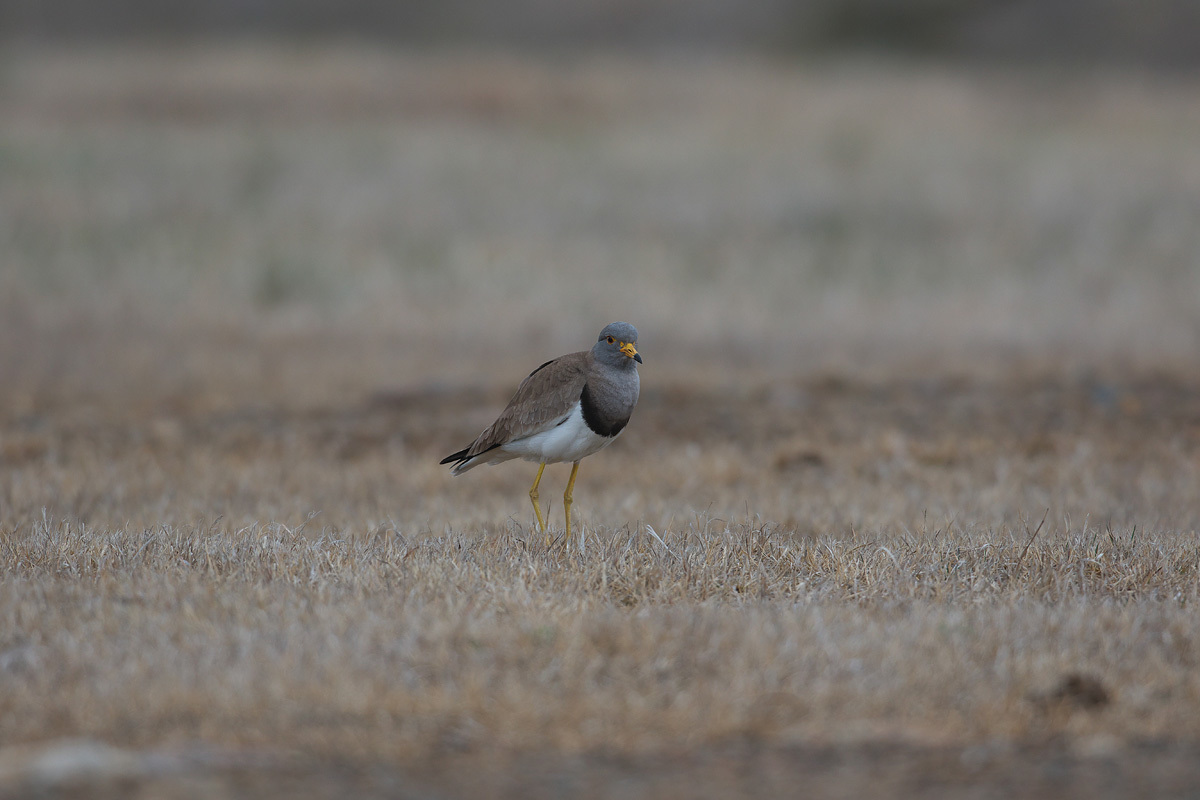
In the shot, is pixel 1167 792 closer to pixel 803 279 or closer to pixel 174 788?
pixel 174 788

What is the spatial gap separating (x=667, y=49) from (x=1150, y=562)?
24.6 metres

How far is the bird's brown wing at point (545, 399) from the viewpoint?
5.91 metres

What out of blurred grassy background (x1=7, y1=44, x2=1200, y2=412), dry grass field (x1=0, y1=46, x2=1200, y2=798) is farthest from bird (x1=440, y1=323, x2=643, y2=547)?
blurred grassy background (x1=7, y1=44, x2=1200, y2=412)

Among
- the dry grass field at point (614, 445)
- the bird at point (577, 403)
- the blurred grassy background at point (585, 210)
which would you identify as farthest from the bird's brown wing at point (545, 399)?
the blurred grassy background at point (585, 210)

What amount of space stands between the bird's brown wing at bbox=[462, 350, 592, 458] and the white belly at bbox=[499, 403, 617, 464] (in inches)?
1.4

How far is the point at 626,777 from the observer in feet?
10.7

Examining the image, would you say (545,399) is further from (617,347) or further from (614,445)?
(614,445)

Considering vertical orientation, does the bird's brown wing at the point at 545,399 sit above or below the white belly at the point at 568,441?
above

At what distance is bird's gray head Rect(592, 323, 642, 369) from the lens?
19.2ft

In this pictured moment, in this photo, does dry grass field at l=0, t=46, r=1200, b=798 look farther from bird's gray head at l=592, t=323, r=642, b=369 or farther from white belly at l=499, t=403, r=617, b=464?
bird's gray head at l=592, t=323, r=642, b=369

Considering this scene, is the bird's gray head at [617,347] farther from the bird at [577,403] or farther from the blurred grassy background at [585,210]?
the blurred grassy background at [585,210]

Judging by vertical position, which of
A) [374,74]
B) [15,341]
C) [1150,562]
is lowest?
[15,341]

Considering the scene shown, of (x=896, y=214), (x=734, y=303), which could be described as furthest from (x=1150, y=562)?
(x=896, y=214)

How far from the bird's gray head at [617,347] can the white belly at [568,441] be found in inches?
11.4
